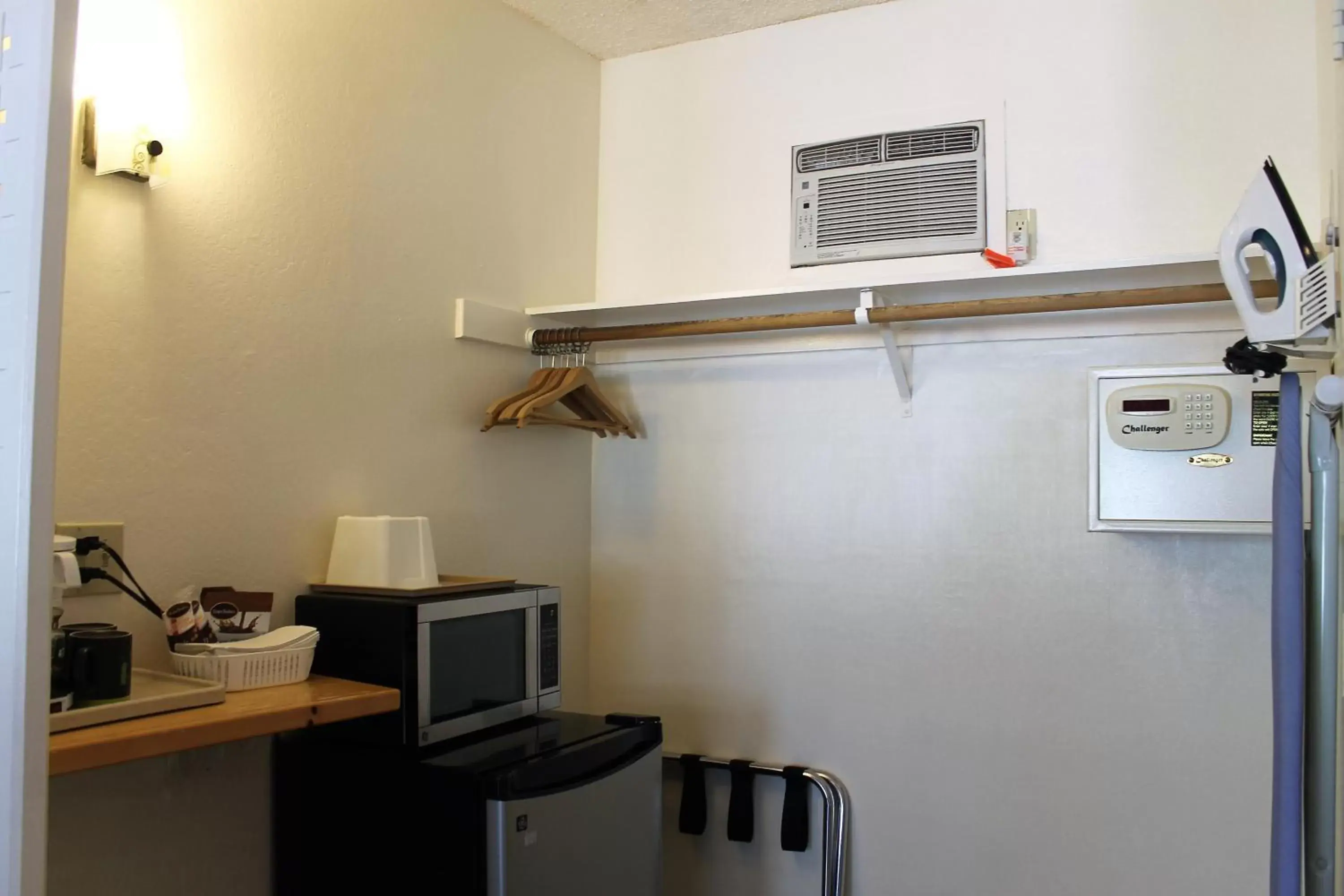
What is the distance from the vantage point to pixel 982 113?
2453mm

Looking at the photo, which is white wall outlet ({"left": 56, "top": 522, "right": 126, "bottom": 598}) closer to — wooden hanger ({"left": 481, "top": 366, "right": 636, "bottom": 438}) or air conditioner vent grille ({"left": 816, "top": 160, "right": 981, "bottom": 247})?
wooden hanger ({"left": 481, "top": 366, "right": 636, "bottom": 438})

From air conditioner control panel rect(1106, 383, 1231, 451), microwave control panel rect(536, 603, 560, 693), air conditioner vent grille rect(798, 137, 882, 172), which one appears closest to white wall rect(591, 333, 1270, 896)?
air conditioner control panel rect(1106, 383, 1231, 451)

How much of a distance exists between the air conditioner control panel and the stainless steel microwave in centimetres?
126

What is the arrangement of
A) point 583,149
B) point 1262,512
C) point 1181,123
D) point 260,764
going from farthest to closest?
point 583,149
point 1181,123
point 1262,512
point 260,764

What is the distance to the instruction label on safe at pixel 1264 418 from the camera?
208cm

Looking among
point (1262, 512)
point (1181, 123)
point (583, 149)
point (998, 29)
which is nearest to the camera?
point (1262, 512)

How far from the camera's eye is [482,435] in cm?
247

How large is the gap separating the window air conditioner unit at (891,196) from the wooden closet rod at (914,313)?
22 centimetres

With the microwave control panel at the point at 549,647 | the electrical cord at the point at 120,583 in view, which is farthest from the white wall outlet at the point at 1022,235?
the electrical cord at the point at 120,583

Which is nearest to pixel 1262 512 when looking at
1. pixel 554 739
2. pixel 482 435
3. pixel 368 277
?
pixel 554 739

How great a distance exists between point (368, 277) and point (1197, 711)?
77.7 inches

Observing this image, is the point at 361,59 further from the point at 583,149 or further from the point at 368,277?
the point at 583,149

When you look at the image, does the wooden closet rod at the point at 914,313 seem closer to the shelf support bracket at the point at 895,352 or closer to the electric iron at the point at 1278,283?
the shelf support bracket at the point at 895,352

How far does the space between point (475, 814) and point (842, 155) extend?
178cm
